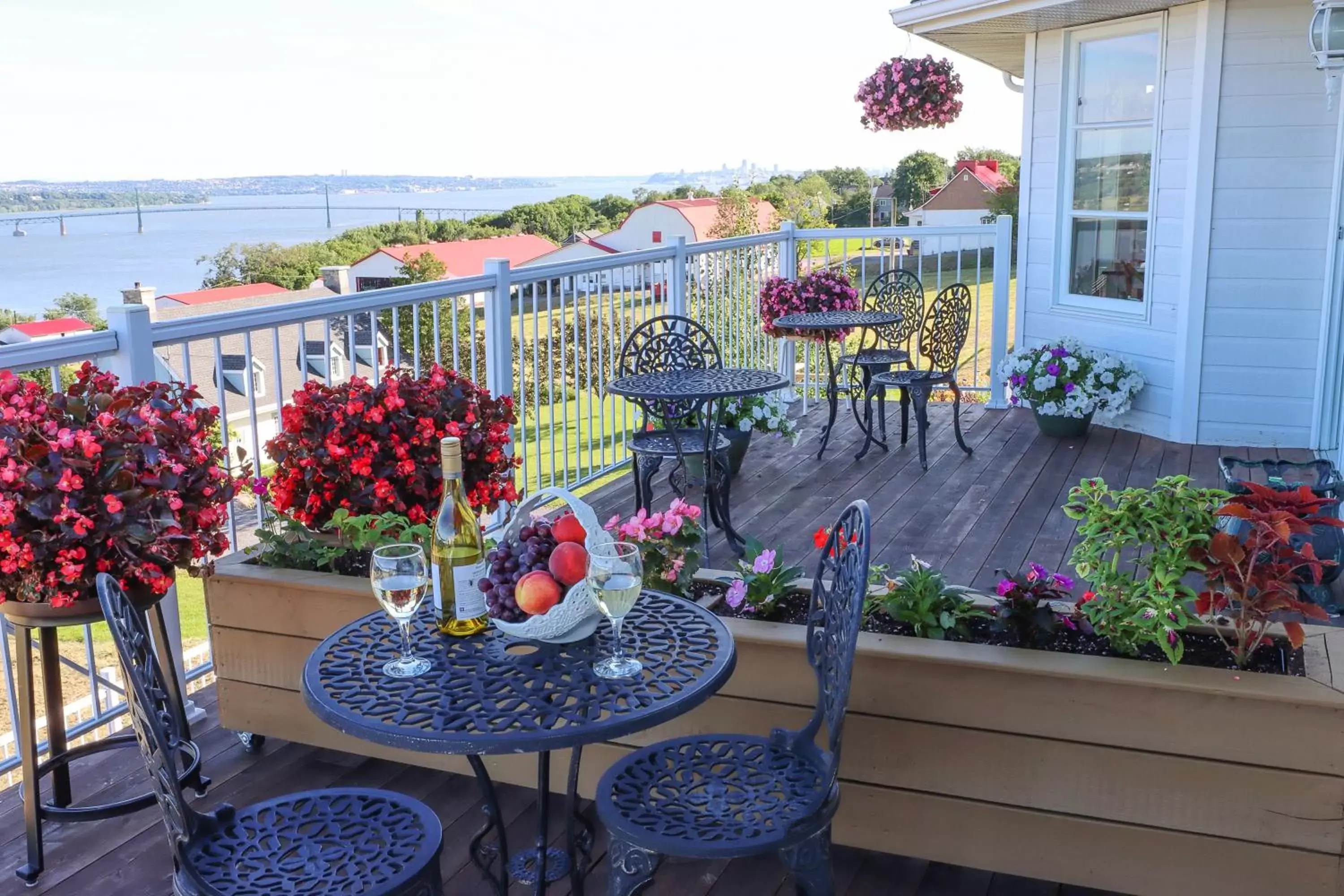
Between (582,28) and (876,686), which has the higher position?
(582,28)

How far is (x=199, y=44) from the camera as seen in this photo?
53.3 m

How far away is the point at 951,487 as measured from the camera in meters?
→ 5.10

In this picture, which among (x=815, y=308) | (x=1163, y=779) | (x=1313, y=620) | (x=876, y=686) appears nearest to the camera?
(x=1163, y=779)

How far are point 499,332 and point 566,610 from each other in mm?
2651

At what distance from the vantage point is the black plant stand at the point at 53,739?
2.27 m

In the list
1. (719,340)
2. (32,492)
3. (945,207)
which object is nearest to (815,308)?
(719,340)

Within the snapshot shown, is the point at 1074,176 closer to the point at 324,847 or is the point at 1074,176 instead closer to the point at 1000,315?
the point at 1000,315

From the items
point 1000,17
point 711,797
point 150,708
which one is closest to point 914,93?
point 1000,17

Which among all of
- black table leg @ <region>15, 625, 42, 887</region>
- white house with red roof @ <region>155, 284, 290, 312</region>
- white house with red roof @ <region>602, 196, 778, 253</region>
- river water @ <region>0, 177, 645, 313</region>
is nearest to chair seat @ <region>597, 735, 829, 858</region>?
black table leg @ <region>15, 625, 42, 887</region>

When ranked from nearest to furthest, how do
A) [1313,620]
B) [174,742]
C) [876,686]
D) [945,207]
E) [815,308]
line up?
[174,742], [876,686], [1313,620], [815,308], [945,207]

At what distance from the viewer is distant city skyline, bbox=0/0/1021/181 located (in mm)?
48781

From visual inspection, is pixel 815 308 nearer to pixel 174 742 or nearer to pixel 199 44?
pixel 174 742

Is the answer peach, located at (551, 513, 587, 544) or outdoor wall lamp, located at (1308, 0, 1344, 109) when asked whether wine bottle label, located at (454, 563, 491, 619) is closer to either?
peach, located at (551, 513, 587, 544)

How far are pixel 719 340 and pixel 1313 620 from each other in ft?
13.0
